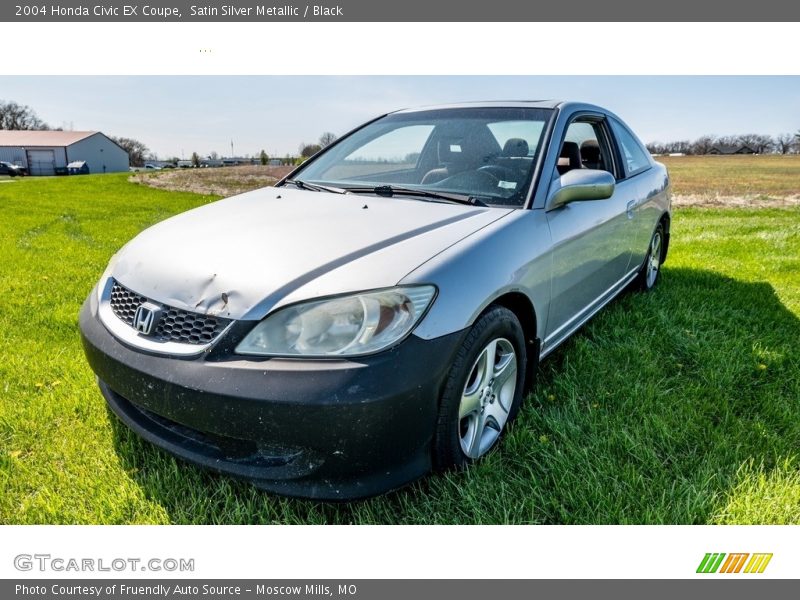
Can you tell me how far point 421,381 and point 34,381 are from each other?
94.6 inches

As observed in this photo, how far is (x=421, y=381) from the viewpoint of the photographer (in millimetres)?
1680

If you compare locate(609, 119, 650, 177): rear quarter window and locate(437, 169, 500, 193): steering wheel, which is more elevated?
locate(609, 119, 650, 177): rear quarter window

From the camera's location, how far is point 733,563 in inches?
68.4

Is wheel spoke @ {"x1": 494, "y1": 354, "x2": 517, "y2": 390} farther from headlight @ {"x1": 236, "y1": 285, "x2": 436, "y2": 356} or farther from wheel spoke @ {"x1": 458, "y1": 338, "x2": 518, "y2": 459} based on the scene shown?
headlight @ {"x1": 236, "y1": 285, "x2": 436, "y2": 356}

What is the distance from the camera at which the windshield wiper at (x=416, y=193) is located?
2473 millimetres

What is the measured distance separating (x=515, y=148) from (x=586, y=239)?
2.04ft

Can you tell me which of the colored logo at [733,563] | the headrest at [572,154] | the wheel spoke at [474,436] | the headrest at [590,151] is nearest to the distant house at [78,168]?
the headrest at [590,151]

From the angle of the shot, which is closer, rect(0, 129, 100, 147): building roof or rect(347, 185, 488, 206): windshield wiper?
rect(347, 185, 488, 206): windshield wiper

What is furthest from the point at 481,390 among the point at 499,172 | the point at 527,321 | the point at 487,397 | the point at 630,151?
the point at 630,151

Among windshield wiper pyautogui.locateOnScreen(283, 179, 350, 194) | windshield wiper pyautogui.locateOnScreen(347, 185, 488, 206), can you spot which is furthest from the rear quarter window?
windshield wiper pyautogui.locateOnScreen(283, 179, 350, 194)

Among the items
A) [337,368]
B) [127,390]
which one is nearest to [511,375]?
[337,368]

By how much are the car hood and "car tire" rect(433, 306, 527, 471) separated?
357 millimetres

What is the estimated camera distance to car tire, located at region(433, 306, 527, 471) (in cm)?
183

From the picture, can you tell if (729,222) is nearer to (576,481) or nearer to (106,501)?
(576,481)
